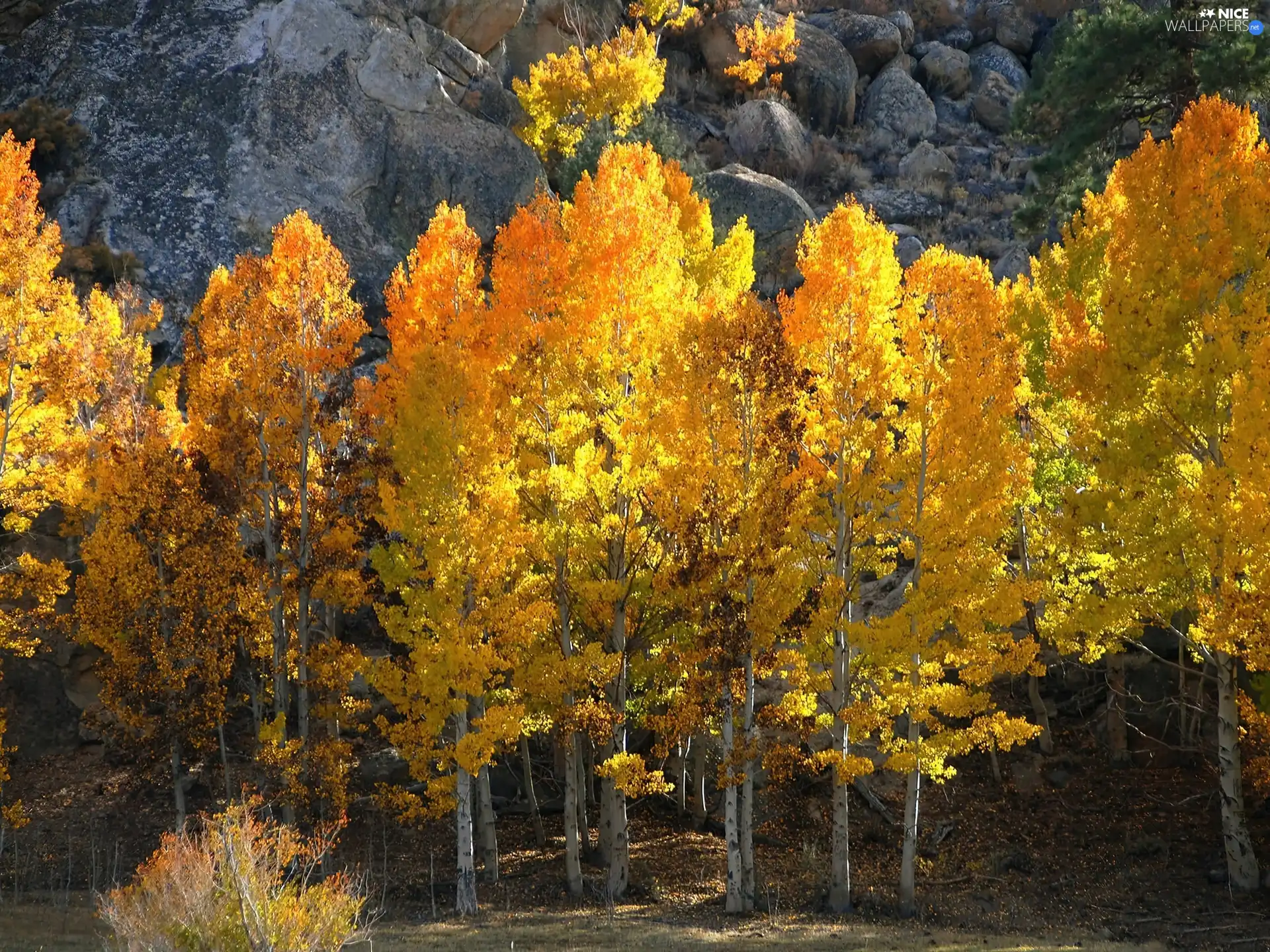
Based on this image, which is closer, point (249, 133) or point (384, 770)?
point (384, 770)

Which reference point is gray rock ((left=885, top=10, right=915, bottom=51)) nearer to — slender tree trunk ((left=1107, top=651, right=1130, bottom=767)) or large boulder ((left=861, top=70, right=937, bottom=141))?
large boulder ((left=861, top=70, right=937, bottom=141))

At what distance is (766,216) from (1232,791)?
83.4 ft

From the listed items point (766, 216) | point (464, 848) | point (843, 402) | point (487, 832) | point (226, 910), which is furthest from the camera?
point (766, 216)

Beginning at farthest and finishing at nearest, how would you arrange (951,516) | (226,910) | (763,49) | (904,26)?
1. (904,26)
2. (763,49)
3. (951,516)
4. (226,910)

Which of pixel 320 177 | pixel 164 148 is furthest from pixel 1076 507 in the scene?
pixel 164 148

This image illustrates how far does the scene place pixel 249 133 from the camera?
35.6 meters

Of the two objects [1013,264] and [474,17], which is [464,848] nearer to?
[1013,264]

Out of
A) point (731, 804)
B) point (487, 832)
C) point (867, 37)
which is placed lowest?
point (487, 832)

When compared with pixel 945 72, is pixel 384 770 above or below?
below

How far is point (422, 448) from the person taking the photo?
17469 mm

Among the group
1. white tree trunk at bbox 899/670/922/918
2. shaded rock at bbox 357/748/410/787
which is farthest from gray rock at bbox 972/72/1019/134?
white tree trunk at bbox 899/670/922/918

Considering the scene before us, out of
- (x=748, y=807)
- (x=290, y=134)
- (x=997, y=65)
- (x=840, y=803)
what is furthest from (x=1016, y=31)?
(x=748, y=807)

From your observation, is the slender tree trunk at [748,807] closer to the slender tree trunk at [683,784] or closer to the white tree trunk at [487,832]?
the slender tree trunk at [683,784]

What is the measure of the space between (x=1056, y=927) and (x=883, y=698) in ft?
13.7
